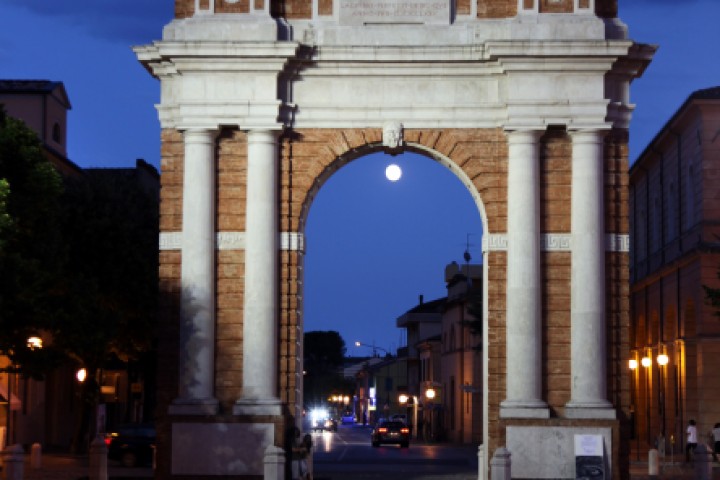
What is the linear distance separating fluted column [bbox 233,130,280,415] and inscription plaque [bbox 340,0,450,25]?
341 centimetres

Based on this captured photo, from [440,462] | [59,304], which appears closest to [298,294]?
[59,304]

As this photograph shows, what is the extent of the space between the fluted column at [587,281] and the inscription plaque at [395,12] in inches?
169

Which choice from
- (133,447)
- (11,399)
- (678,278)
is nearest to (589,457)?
(133,447)

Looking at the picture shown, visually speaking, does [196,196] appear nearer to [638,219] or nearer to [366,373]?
[638,219]

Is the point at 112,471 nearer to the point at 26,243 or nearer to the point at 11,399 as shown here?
the point at 26,243

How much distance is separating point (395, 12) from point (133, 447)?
20.3 m

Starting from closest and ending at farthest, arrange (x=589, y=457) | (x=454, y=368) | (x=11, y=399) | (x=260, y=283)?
1. (x=589, y=457)
2. (x=260, y=283)
3. (x=11, y=399)
4. (x=454, y=368)

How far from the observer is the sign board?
3469cm

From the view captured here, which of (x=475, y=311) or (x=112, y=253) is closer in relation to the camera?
(x=112, y=253)

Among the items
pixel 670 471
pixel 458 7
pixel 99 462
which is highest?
pixel 458 7

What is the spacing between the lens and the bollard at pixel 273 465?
33188 millimetres

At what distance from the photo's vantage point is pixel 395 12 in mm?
36844

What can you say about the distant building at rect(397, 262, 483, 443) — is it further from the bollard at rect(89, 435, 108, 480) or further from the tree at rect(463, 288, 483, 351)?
the bollard at rect(89, 435, 108, 480)

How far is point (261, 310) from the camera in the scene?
36.1 meters
